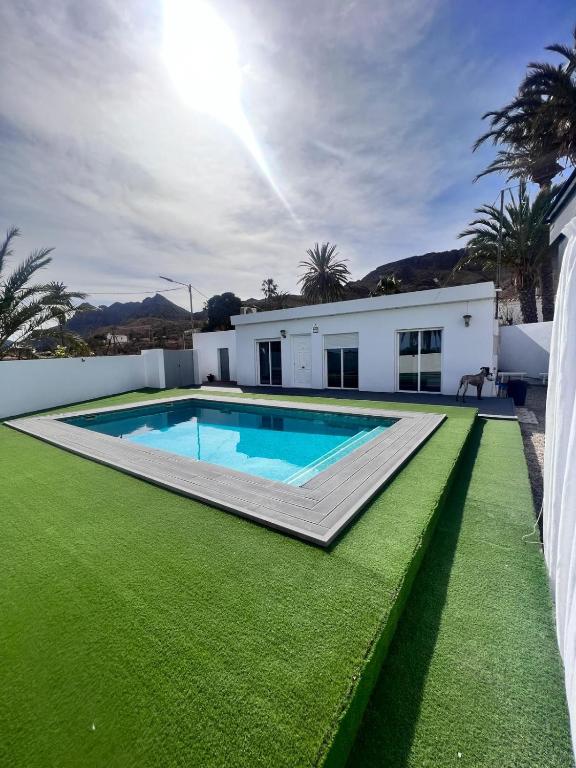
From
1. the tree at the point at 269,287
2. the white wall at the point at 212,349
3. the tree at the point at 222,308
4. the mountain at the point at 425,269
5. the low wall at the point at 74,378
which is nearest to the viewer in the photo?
the low wall at the point at 74,378

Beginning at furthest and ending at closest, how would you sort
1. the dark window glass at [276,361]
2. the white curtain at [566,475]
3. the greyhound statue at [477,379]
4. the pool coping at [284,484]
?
the dark window glass at [276,361] → the greyhound statue at [477,379] → the pool coping at [284,484] → the white curtain at [566,475]

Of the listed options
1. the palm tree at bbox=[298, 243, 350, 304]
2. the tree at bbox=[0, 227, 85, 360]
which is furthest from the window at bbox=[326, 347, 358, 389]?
the palm tree at bbox=[298, 243, 350, 304]

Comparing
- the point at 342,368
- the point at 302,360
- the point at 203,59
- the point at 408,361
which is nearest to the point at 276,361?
the point at 302,360

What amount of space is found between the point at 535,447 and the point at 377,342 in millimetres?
6938

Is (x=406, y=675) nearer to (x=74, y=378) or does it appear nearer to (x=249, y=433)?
(x=249, y=433)

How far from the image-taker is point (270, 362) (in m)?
16.0

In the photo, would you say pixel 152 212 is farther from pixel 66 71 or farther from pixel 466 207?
pixel 466 207

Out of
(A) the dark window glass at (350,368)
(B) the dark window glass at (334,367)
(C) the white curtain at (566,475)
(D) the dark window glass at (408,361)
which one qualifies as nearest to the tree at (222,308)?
(B) the dark window glass at (334,367)

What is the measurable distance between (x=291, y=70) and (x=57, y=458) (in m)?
10.0

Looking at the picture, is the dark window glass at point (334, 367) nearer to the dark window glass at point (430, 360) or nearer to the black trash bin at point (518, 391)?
the dark window glass at point (430, 360)

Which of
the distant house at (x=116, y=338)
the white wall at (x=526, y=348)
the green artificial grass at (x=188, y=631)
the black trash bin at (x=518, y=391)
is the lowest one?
the green artificial grass at (x=188, y=631)

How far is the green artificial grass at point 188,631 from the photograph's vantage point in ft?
5.23

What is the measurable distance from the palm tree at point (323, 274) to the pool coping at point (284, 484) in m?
22.3

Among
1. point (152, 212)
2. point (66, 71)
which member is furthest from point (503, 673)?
point (152, 212)
